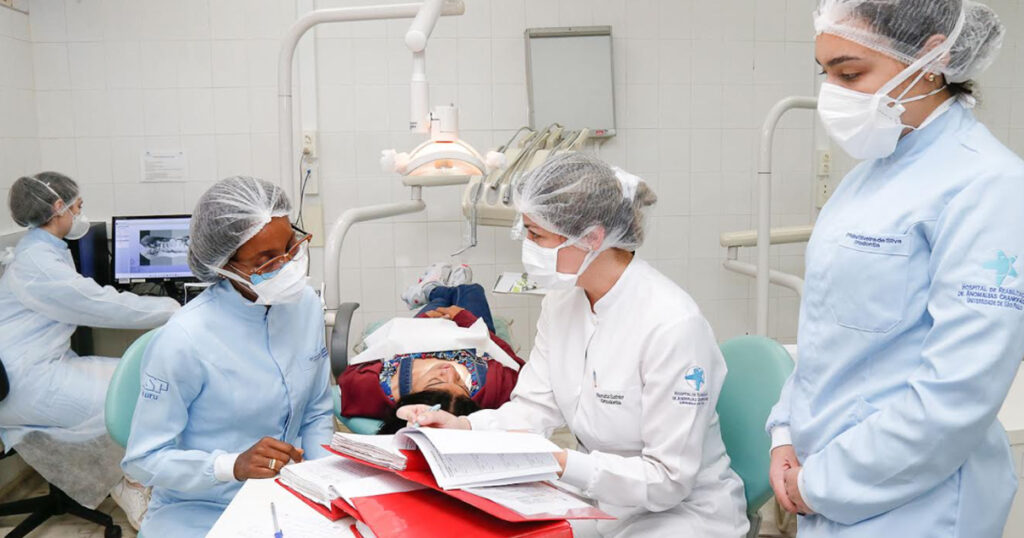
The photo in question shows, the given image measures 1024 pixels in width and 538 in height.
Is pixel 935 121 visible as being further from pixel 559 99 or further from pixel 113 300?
pixel 113 300

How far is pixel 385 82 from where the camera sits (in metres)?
3.67

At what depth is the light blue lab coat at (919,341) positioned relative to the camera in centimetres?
106

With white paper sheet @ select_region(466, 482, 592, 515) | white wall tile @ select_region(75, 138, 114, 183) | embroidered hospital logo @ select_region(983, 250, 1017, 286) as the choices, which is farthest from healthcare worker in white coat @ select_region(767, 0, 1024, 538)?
white wall tile @ select_region(75, 138, 114, 183)

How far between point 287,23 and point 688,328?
8.95 ft

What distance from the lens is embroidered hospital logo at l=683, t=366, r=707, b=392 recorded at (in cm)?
151

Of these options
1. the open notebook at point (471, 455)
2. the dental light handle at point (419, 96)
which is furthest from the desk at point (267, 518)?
the dental light handle at point (419, 96)

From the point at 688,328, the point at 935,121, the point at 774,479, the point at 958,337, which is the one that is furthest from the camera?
the point at 688,328

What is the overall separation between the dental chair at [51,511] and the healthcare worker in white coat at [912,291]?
262cm

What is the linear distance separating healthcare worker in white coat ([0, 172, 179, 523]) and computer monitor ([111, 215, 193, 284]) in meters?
0.33

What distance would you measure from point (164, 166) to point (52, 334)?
3.11 feet

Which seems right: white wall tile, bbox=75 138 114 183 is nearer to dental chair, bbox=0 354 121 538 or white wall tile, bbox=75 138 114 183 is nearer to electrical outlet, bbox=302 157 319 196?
electrical outlet, bbox=302 157 319 196

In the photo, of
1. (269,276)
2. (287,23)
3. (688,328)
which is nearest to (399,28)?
(287,23)

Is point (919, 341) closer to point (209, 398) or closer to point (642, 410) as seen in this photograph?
point (642, 410)

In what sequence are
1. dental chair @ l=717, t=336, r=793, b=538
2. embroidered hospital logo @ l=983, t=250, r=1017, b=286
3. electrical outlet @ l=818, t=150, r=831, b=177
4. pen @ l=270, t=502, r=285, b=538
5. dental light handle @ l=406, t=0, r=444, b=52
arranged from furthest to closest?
electrical outlet @ l=818, t=150, r=831, b=177 → dental light handle @ l=406, t=0, r=444, b=52 → dental chair @ l=717, t=336, r=793, b=538 → pen @ l=270, t=502, r=285, b=538 → embroidered hospital logo @ l=983, t=250, r=1017, b=286
